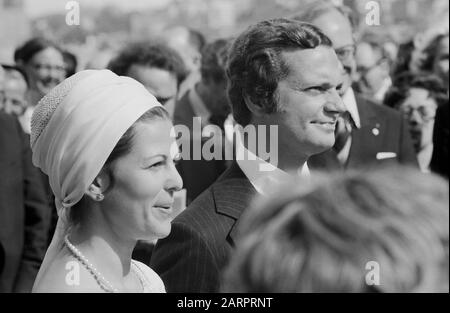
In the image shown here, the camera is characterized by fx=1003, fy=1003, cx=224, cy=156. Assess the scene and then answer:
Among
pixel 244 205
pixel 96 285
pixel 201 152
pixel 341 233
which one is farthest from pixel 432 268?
pixel 201 152

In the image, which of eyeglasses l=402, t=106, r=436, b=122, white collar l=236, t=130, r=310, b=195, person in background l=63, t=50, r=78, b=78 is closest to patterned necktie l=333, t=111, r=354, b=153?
white collar l=236, t=130, r=310, b=195

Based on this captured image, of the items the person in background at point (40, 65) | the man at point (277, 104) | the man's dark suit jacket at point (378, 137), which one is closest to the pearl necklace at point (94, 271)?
the man at point (277, 104)

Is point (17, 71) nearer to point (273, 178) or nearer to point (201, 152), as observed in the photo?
point (201, 152)

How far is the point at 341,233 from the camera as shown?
5.82 ft

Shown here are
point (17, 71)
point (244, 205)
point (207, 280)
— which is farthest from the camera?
point (17, 71)

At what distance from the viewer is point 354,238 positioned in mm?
1763

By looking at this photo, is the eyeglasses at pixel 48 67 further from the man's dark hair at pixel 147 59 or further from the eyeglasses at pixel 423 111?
the eyeglasses at pixel 423 111

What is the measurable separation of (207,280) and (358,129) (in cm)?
200

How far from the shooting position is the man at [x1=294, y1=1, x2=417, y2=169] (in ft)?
15.5

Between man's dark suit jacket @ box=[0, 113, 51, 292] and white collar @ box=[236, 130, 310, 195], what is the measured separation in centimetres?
195

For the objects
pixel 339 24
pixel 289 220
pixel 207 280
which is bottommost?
pixel 207 280

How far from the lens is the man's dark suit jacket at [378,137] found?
15.5ft

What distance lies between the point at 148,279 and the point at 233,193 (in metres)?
0.54

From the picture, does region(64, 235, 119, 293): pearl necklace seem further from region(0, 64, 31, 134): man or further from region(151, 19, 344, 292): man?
region(0, 64, 31, 134): man
